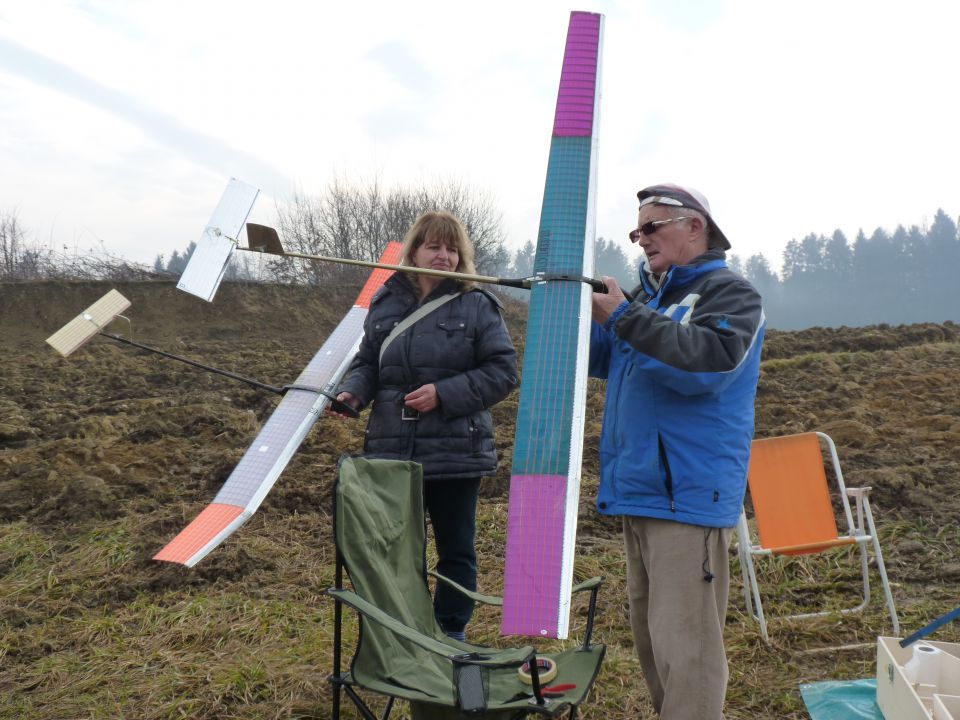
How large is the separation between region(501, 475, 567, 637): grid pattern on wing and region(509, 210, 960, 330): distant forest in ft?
161

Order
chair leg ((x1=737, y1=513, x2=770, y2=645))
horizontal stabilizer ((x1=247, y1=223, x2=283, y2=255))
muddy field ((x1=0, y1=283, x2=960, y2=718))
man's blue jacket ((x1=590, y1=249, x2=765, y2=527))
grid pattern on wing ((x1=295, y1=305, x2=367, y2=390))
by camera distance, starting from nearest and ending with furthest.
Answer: man's blue jacket ((x1=590, y1=249, x2=765, y2=527)) < horizontal stabilizer ((x1=247, y1=223, x2=283, y2=255)) < muddy field ((x1=0, y1=283, x2=960, y2=718)) < grid pattern on wing ((x1=295, y1=305, x2=367, y2=390)) < chair leg ((x1=737, y1=513, x2=770, y2=645))

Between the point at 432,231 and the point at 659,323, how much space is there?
40.8 inches

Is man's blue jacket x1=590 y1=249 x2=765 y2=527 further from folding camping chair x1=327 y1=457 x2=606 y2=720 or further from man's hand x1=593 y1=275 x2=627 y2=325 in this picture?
folding camping chair x1=327 y1=457 x2=606 y2=720

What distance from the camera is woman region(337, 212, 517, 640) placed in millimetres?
2506

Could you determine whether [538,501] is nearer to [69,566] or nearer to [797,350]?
[69,566]

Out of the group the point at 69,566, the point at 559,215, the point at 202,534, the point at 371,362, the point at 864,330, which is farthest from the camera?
the point at 864,330

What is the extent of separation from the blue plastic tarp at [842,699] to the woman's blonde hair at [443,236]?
1.91 metres

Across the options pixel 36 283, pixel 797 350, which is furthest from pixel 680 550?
pixel 36 283

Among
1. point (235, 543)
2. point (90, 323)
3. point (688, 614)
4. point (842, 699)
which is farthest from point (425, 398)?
point (235, 543)

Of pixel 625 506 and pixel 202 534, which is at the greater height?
pixel 625 506

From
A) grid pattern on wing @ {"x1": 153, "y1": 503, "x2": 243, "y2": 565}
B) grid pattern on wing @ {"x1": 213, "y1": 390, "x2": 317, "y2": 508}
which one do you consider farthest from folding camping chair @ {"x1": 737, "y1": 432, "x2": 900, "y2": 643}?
grid pattern on wing @ {"x1": 153, "y1": 503, "x2": 243, "y2": 565}

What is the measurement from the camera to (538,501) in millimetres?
1913

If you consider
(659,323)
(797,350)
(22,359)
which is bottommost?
(659,323)

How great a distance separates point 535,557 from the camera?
6.06 feet
